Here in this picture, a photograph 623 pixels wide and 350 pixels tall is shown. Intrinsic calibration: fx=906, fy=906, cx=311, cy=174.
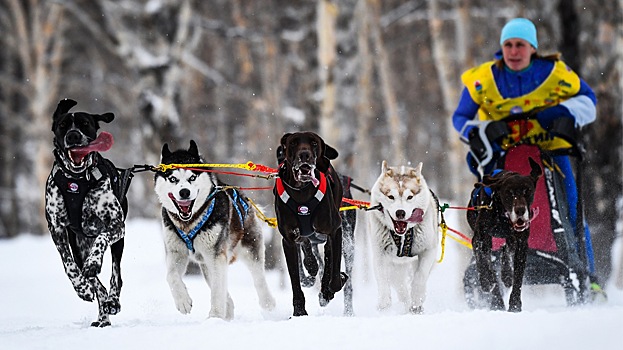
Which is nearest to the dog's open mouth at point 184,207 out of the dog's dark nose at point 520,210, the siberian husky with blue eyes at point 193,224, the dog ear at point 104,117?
the siberian husky with blue eyes at point 193,224

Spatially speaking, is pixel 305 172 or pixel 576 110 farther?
pixel 576 110

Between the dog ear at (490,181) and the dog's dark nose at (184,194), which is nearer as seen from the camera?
the dog's dark nose at (184,194)

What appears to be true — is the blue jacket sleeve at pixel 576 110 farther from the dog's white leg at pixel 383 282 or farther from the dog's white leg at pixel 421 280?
the dog's white leg at pixel 383 282

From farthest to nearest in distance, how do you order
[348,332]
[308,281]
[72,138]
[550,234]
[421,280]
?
[550,234], [308,281], [421,280], [72,138], [348,332]

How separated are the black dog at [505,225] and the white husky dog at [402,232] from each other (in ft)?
1.11

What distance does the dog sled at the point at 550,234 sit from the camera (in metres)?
6.27

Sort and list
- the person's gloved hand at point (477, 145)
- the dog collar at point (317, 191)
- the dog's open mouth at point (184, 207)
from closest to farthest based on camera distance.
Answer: the dog collar at point (317, 191) → the dog's open mouth at point (184, 207) → the person's gloved hand at point (477, 145)

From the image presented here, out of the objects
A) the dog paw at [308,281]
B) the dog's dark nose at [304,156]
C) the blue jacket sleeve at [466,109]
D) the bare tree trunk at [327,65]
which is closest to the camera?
the dog's dark nose at [304,156]

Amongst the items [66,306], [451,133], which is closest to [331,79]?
[66,306]

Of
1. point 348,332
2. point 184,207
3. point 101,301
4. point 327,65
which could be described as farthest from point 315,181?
point 327,65

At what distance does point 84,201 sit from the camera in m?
5.11

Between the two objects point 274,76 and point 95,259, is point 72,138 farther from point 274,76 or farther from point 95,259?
point 274,76

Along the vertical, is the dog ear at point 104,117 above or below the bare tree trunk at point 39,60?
below

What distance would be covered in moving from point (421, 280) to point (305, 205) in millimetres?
1115
